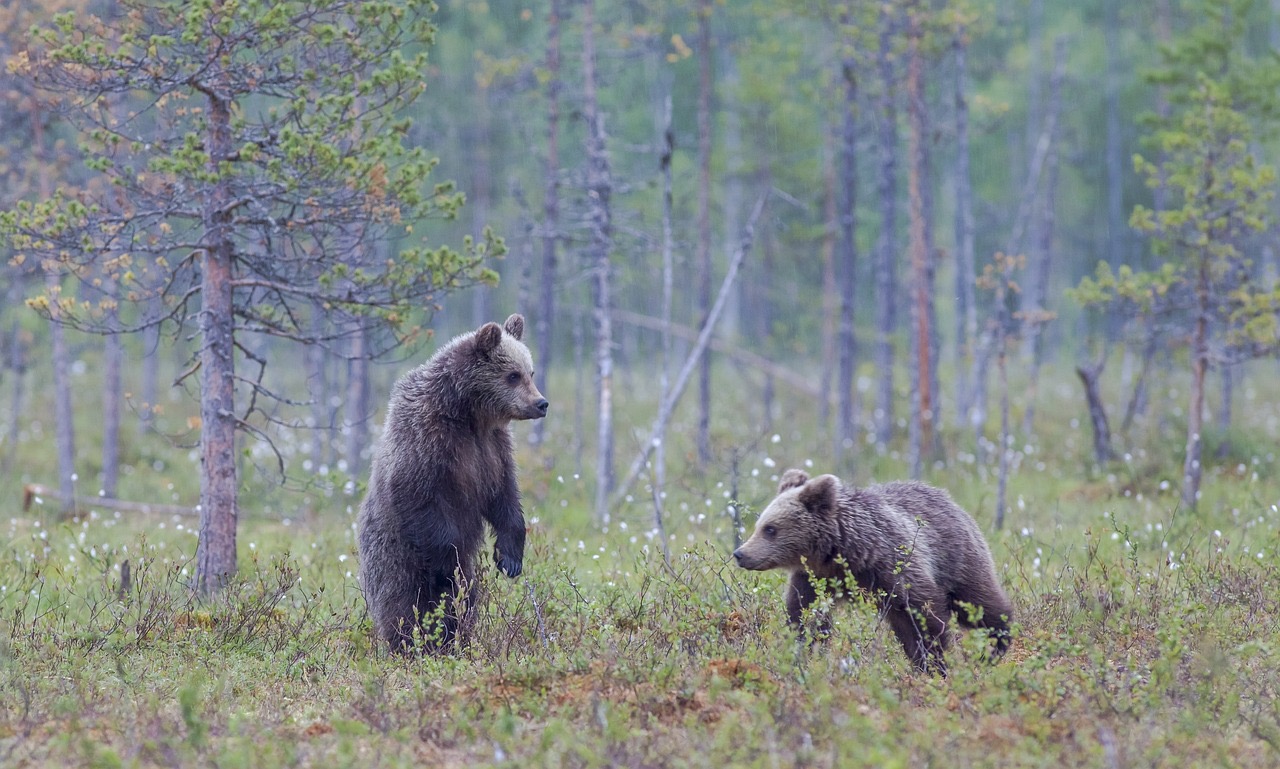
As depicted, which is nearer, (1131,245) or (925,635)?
(925,635)

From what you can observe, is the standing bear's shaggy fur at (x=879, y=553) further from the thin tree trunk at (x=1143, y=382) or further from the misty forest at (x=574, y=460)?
the thin tree trunk at (x=1143, y=382)

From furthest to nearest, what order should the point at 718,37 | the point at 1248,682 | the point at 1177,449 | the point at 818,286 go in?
the point at 718,37
the point at 818,286
the point at 1177,449
the point at 1248,682

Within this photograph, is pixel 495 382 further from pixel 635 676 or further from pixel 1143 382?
pixel 1143 382

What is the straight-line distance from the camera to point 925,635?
775 cm

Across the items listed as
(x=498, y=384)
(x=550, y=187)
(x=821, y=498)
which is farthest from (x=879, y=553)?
(x=550, y=187)

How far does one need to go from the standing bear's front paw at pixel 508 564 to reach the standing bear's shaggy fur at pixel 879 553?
1.83m

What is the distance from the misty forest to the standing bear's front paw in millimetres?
199

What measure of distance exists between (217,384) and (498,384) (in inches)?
107

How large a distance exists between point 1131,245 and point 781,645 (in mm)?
35432

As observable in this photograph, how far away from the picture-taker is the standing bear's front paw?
29.9 feet

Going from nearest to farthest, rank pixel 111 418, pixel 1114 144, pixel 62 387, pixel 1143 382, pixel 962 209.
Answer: pixel 62 387 < pixel 111 418 < pixel 1143 382 < pixel 962 209 < pixel 1114 144

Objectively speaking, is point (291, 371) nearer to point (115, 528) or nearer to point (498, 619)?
point (115, 528)

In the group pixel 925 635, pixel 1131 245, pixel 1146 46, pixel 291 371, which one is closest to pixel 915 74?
pixel 925 635

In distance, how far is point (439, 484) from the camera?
28.2 feet
